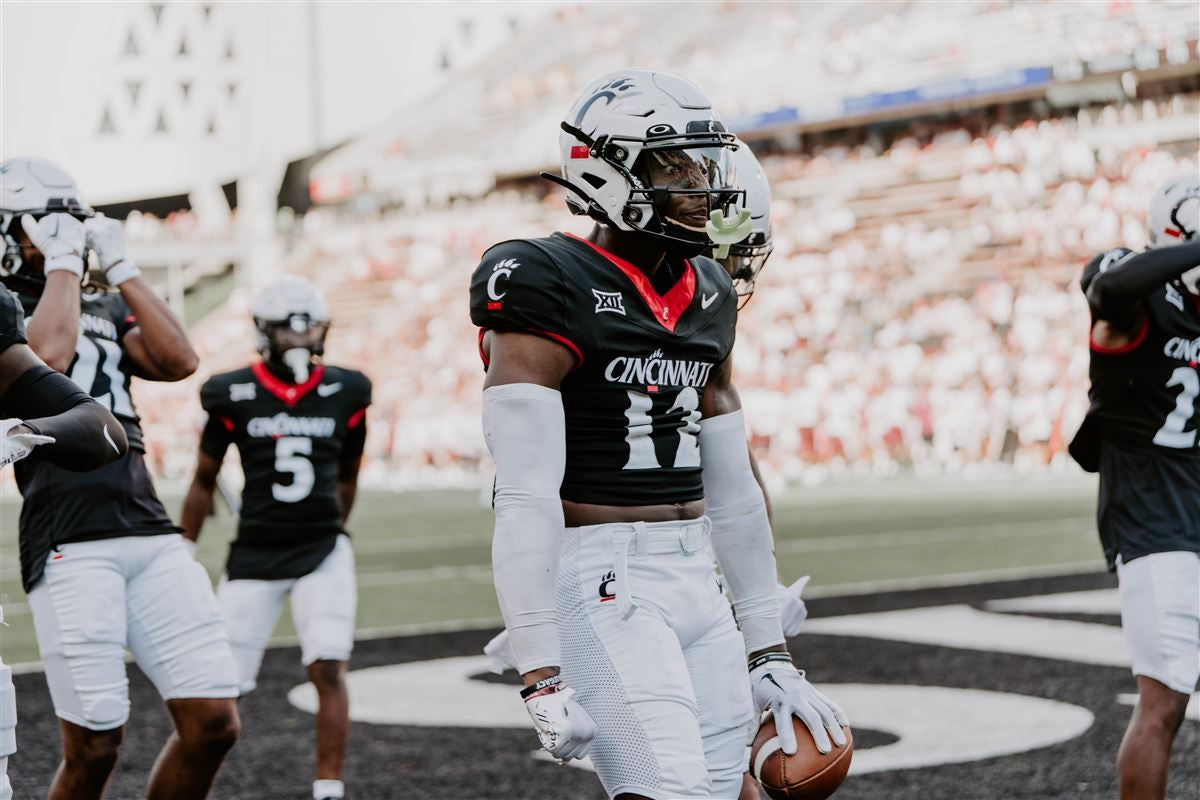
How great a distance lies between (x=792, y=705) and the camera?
118 inches

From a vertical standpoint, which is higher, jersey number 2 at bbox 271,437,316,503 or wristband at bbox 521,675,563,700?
wristband at bbox 521,675,563,700

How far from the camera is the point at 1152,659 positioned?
416 cm

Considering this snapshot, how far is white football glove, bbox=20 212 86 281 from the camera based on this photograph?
4.13 meters

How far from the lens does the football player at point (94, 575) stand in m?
4.10

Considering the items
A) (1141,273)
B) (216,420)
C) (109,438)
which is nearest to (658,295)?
(109,438)

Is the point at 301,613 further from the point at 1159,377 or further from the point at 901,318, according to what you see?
the point at 901,318

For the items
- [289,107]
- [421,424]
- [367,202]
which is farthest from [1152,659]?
[289,107]

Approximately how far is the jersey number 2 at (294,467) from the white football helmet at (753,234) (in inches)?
84.7

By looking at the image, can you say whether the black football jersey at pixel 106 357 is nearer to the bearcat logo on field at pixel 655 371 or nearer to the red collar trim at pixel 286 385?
the red collar trim at pixel 286 385

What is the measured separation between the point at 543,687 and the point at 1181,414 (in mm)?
2397

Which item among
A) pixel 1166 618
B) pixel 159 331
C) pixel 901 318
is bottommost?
pixel 901 318

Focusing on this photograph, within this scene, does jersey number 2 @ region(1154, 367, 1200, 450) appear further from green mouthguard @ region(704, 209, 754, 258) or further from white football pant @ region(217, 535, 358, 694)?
white football pant @ region(217, 535, 358, 694)

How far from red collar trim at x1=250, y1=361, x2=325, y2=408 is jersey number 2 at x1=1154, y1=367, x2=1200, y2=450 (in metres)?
3.05

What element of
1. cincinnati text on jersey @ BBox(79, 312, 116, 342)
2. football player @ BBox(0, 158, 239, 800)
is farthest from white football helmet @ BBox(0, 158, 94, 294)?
cincinnati text on jersey @ BBox(79, 312, 116, 342)
